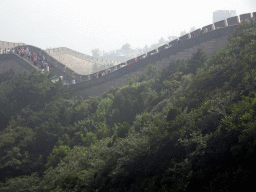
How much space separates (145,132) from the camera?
10.3m


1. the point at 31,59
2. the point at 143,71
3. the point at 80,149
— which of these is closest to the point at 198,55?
the point at 143,71

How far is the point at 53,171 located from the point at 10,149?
184 inches

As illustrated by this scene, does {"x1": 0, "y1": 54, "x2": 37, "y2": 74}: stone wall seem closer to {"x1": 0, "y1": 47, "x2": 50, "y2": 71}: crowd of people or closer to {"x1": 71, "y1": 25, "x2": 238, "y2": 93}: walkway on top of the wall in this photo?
{"x1": 0, "y1": 47, "x2": 50, "y2": 71}: crowd of people

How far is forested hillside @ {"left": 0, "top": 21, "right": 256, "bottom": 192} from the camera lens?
23.0ft

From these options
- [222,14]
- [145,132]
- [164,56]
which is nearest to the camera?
[145,132]

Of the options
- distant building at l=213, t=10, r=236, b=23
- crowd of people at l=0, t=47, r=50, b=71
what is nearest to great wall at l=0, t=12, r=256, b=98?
crowd of people at l=0, t=47, r=50, b=71

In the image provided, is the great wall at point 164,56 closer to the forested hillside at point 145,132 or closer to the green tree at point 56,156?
the forested hillside at point 145,132

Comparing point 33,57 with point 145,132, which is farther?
point 33,57

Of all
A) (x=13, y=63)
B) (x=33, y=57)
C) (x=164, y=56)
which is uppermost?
(x=33, y=57)

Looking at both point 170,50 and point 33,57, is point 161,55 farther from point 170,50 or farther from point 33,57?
point 33,57

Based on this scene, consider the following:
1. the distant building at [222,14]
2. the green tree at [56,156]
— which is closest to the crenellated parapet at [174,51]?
the green tree at [56,156]

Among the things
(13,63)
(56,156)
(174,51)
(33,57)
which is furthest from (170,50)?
(13,63)

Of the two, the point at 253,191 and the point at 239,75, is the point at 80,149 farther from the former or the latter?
the point at 253,191

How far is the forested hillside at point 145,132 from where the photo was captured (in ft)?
23.0
